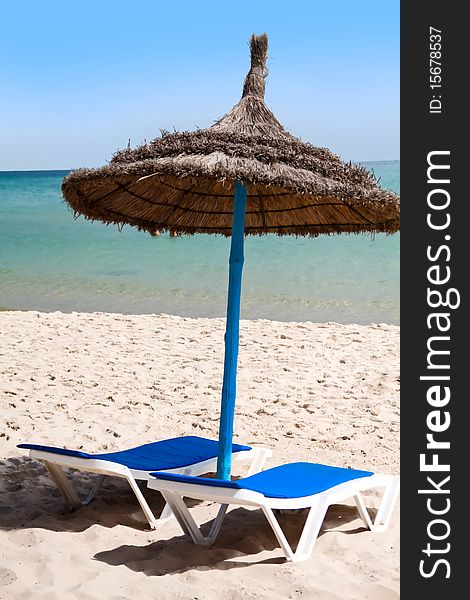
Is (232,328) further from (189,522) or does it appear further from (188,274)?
(188,274)

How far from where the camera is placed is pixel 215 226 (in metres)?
5.25

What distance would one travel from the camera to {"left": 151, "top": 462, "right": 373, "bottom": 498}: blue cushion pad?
3.33 m

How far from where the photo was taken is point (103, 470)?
145 inches

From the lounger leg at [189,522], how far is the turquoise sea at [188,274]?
32.4ft

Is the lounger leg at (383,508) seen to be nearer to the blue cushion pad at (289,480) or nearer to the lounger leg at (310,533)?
the blue cushion pad at (289,480)

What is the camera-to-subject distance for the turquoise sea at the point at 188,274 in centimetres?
1473

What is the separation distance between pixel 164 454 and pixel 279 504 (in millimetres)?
1206

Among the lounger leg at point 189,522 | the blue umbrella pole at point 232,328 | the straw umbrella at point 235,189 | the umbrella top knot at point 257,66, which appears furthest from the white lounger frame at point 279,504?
the umbrella top knot at point 257,66

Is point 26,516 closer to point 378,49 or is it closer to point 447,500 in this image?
point 447,500

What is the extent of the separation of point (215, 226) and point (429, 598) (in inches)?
114

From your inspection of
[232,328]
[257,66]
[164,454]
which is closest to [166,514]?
[164,454]

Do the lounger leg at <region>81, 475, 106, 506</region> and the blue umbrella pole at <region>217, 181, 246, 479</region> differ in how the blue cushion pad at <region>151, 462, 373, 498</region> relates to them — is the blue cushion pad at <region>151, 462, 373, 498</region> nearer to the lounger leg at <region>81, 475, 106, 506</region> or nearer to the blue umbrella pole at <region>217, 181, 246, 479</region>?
the blue umbrella pole at <region>217, 181, 246, 479</region>

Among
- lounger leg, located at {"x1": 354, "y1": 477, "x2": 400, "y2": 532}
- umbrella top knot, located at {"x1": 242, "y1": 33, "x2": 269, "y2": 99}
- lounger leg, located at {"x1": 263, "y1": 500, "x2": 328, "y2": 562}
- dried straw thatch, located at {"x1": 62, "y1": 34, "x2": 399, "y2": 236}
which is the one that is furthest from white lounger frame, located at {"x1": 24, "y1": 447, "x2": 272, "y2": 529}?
umbrella top knot, located at {"x1": 242, "y1": 33, "x2": 269, "y2": 99}

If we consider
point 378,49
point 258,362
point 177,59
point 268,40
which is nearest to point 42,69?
point 177,59
